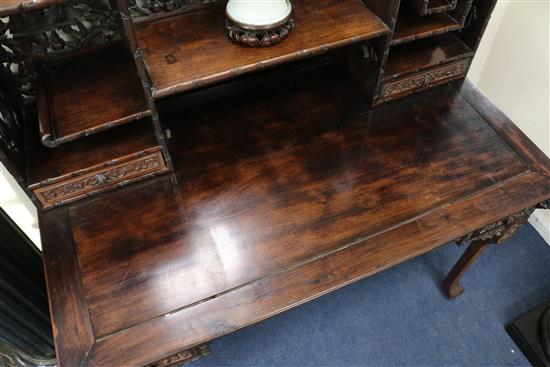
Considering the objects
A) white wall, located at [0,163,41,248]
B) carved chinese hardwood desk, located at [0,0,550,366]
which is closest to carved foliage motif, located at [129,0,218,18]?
carved chinese hardwood desk, located at [0,0,550,366]

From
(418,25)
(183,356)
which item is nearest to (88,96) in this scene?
(183,356)

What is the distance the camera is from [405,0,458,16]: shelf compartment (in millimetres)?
1057

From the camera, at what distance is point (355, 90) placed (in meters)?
1.31

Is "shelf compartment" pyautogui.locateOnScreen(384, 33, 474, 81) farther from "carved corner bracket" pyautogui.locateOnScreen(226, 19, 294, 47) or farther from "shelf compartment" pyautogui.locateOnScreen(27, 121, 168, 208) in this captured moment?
"shelf compartment" pyautogui.locateOnScreen(27, 121, 168, 208)

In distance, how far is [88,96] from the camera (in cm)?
102

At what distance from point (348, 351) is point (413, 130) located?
2.67 ft

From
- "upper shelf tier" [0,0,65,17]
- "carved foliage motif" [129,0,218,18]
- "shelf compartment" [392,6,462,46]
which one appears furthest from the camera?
"shelf compartment" [392,6,462,46]

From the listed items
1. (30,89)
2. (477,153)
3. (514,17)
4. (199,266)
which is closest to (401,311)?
(477,153)

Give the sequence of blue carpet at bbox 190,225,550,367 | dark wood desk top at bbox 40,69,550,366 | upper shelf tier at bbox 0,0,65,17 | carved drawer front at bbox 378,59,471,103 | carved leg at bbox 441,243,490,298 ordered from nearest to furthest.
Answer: upper shelf tier at bbox 0,0,65,17 < dark wood desk top at bbox 40,69,550,366 < carved drawer front at bbox 378,59,471,103 < carved leg at bbox 441,243,490,298 < blue carpet at bbox 190,225,550,367

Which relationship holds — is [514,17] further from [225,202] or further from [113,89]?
[113,89]

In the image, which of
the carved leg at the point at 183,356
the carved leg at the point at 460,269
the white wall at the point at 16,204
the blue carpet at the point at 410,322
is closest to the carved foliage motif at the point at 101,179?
the white wall at the point at 16,204

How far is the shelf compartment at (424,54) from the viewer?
1209mm

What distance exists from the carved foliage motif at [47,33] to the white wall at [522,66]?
1380mm

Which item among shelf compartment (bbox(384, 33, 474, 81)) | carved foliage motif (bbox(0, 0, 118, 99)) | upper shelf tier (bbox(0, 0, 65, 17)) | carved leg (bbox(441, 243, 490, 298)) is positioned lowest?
carved leg (bbox(441, 243, 490, 298))
